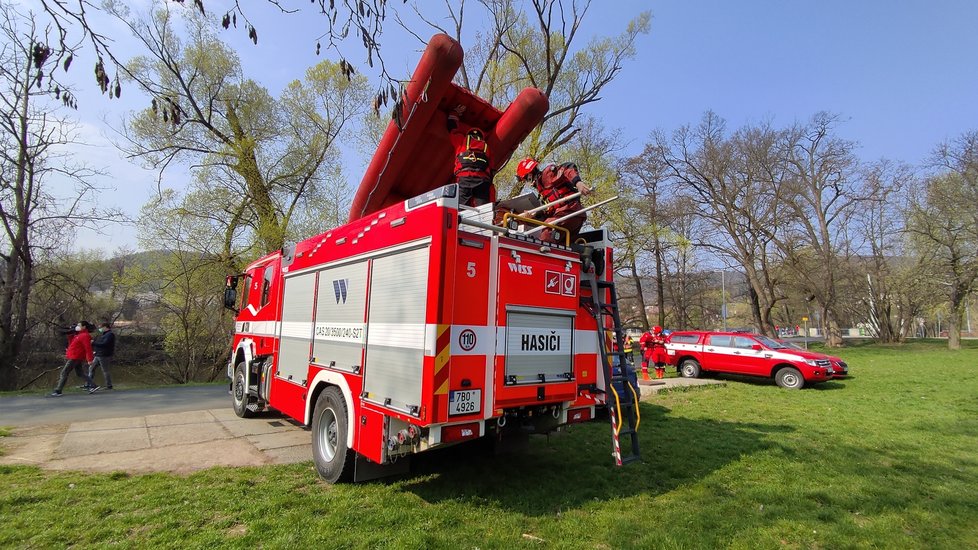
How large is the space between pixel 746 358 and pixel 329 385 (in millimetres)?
13215

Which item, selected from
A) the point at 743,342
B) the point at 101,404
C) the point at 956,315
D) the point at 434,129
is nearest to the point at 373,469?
the point at 434,129

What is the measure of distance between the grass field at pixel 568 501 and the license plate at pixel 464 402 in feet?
3.23

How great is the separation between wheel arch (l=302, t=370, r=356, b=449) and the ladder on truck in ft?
8.69

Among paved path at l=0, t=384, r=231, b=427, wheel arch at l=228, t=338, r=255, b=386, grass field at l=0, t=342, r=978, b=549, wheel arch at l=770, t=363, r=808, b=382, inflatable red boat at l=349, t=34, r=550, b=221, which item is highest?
inflatable red boat at l=349, t=34, r=550, b=221

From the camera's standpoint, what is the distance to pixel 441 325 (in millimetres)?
4008

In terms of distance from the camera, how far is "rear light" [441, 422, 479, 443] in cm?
405

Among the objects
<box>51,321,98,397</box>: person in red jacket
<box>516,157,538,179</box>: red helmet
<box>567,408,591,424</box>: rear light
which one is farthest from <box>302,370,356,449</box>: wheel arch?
<box>51,321,98,397</box>: person in red jacket

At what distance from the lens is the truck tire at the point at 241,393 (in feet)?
27.3

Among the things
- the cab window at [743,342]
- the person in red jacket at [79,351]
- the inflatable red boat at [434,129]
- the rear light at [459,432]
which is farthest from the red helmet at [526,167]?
the person in red jacket at [79,351]

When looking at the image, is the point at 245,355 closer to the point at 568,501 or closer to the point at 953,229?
the point at 568,501

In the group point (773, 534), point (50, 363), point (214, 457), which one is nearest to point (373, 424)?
point (214, 457)

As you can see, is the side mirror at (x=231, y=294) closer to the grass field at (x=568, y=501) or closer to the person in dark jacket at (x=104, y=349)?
the grass field at (x=568, y=501)

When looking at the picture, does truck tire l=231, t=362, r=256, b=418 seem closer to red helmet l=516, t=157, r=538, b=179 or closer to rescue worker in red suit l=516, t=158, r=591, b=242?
red helmet l=516, t=157, r=538, b=179

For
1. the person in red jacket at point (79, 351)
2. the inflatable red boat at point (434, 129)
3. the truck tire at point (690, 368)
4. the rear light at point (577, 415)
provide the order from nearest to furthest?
the rear light at point (577, 415) → the inflatable red boat at point (434, 129) → the person in red jacket at point (79, 351) → the truck tire at point (690, 368)
